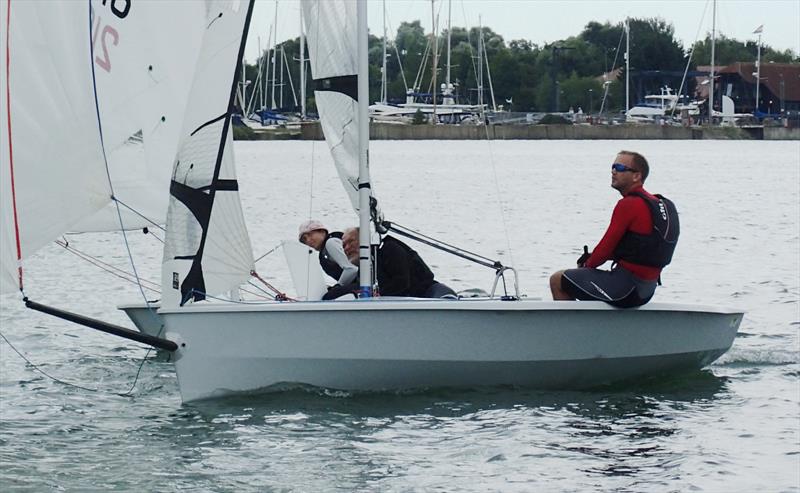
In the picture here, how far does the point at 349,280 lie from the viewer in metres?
9.28

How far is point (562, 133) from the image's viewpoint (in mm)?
94500

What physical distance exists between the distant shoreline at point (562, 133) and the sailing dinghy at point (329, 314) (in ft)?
240

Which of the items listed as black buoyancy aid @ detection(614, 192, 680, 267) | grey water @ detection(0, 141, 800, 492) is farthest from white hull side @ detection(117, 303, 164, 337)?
black buoyancy aid @ detection(614, 192, 680, 267)

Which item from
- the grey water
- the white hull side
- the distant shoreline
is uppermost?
the white hull side

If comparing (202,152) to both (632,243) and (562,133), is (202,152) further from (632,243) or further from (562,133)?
(562,133)

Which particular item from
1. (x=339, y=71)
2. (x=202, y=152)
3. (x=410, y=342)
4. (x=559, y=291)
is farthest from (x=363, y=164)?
(x=559, y=291)

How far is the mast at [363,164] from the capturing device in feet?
29.0

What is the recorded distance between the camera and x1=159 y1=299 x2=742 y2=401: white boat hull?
8.45 meters

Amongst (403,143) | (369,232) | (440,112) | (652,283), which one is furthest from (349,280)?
(403,143)

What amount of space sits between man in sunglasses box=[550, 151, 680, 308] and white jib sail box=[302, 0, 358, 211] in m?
1.59

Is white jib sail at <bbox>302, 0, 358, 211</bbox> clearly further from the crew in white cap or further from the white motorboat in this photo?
the white motorboat

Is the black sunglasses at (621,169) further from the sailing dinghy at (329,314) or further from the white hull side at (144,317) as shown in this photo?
the white hull side at (144,317)

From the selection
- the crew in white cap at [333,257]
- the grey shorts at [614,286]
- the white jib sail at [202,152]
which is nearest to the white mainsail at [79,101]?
the white jib sail at [202,152]

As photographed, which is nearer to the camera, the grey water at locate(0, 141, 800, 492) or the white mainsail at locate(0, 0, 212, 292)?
the grey water at locate(0, 141, 800, 492)
